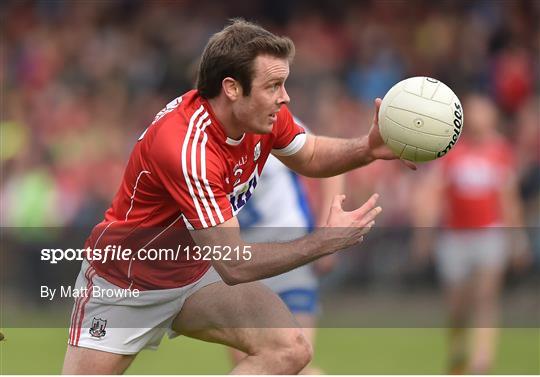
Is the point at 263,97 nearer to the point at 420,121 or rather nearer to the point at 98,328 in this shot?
the point at 420,121

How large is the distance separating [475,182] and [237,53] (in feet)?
18.2

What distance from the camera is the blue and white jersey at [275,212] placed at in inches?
298

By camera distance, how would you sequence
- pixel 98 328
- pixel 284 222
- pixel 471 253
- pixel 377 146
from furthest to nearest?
1. pixel 471 253
2. pixel 284 222
3. pixel 377 146
4. pixel 98 328

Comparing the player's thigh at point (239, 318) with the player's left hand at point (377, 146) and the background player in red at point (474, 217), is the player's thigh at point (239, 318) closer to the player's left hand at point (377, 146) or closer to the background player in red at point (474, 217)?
the player's left hand at point (377, 146)

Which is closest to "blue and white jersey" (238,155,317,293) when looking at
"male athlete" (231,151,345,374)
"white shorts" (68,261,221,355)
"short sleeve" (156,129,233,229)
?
"male athlete" (231,151,345,374)

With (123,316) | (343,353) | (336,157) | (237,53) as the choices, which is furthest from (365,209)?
(343,353)

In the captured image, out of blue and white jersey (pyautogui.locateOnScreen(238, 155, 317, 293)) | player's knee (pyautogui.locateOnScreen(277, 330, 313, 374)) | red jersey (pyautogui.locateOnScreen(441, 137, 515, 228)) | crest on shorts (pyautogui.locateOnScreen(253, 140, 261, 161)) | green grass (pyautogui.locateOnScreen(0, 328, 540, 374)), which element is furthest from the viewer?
red jersey (pyautogui.locateOnScreen(441, 137, 515, 228))

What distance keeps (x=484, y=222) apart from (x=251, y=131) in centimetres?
537

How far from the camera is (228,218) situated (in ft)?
18.0

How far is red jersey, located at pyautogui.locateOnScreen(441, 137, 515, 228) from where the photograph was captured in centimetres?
1064

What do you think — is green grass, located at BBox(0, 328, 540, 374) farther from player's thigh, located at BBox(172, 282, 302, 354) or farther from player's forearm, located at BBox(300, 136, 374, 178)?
player's forearm, located at BBox(300, 136, 374, 178)

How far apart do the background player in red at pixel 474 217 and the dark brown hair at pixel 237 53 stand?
16.6ft

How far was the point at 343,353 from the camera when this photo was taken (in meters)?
10.9

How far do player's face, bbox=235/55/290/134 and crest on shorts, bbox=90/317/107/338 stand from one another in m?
1.29
